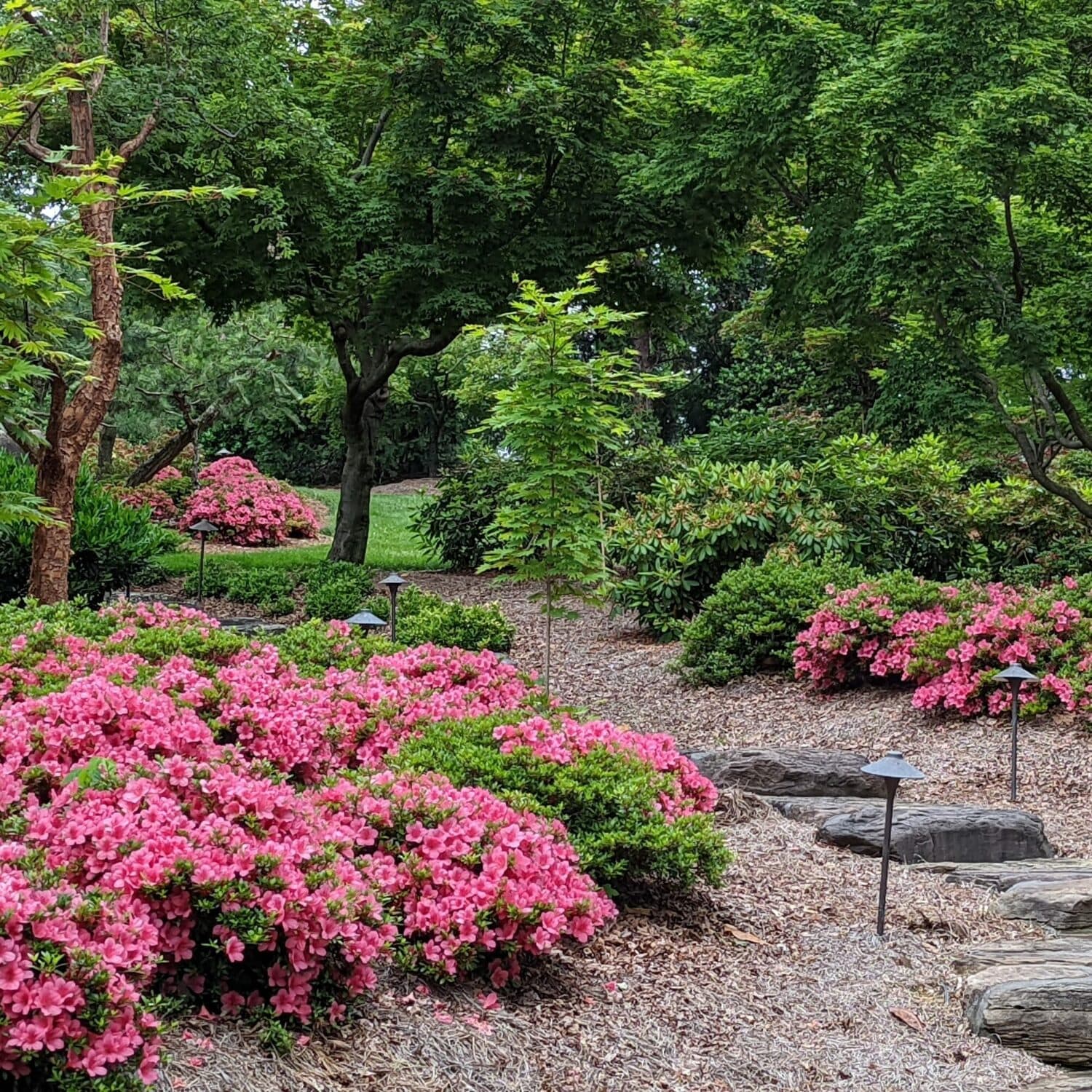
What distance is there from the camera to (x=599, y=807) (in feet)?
11.4

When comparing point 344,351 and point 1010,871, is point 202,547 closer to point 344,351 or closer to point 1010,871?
point 344,351

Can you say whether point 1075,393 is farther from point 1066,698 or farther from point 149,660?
point 149,660

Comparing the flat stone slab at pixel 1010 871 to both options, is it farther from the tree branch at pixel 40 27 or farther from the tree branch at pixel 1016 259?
the tree branch at pixel 40 27

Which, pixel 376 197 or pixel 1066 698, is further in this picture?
pixel 376 197

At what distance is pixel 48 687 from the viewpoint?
3.70 m

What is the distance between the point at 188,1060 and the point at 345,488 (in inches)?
Result: 397

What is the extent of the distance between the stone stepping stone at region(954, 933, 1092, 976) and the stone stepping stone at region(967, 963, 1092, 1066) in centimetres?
16

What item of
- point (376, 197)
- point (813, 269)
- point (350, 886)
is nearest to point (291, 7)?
point (376, 197)

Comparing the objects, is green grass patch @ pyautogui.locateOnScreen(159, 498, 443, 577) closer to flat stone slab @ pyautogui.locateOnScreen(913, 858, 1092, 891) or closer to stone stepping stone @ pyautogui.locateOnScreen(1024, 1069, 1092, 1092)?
flat stone slab @ pyautogui.locateOnScreen(913, 858, 1092, 891)

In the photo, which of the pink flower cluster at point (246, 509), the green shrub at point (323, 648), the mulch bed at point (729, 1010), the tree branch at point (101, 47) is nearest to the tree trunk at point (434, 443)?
the pink flower cluster at point (246, 509)

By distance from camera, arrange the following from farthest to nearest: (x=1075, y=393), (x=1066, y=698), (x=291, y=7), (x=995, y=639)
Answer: (x=291, y=7) < (x=1075, y=393) < (x=995, y=639) < (x=1066, y=698)

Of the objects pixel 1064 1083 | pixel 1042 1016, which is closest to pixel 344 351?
pixel 1042 1016

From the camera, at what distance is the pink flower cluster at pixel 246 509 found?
14.9 metres

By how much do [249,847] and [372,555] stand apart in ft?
38.7
